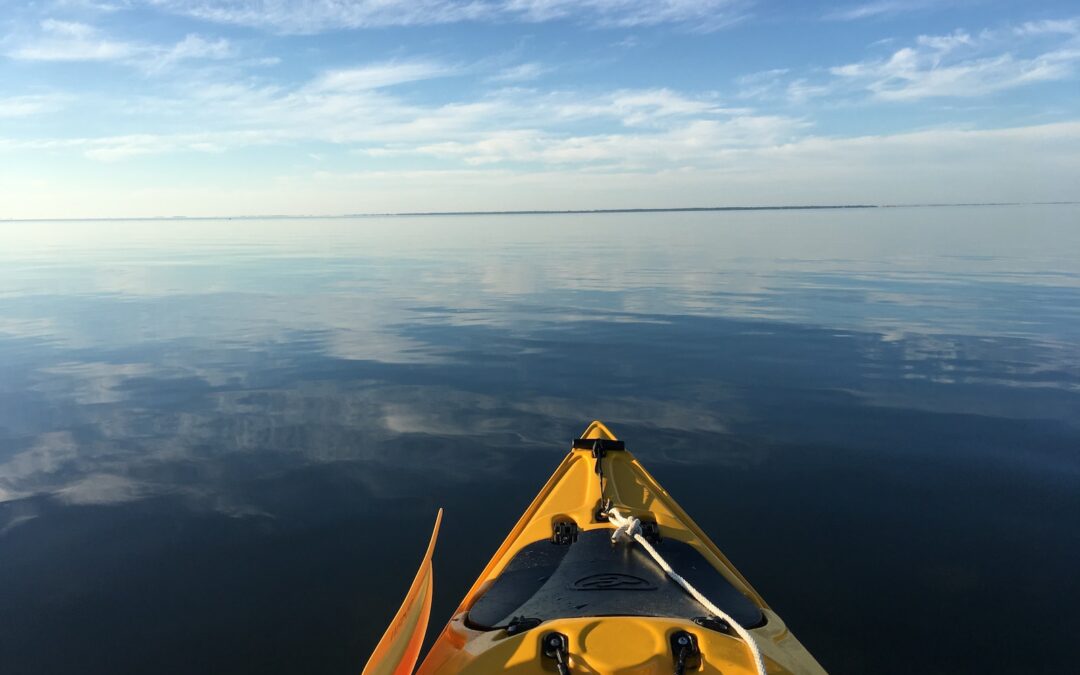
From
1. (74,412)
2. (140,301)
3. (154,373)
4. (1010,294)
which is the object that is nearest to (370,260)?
(140,301)

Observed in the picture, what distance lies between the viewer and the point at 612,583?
15.1 feet

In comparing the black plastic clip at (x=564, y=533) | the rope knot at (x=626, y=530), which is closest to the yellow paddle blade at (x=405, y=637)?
the black plastic clip at (x=564, y=533)

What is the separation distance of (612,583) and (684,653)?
1251mm

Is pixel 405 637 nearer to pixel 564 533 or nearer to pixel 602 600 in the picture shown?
pixel 602 600

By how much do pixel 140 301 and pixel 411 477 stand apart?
56.8ft

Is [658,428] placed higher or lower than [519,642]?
lower

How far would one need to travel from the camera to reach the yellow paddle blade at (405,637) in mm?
3609

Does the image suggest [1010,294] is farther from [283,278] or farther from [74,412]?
[283,278]

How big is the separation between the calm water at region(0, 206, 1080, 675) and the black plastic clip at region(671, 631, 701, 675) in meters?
2.11

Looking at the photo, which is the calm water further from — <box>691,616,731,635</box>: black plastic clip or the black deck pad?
<box>691,616,731,635</box>: black plastic clip

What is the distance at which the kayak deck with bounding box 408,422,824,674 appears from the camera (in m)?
3.47

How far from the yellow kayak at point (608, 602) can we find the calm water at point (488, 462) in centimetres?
94

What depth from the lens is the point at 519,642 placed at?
11.9 ft

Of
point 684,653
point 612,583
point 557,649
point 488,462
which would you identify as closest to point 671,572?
point 612,583
